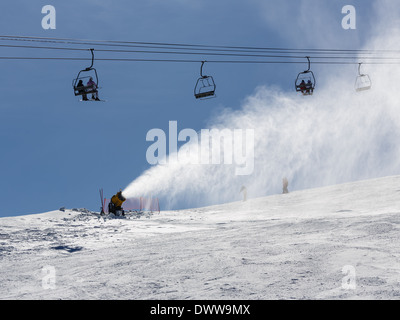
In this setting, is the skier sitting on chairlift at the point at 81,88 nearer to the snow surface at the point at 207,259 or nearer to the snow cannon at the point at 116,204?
the snow surface at the point at 207,259

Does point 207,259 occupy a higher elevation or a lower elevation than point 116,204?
lower

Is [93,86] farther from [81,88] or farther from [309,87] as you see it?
[309,87]

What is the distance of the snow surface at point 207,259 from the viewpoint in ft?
28.5

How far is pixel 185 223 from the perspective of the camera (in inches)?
819

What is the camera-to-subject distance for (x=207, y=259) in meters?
11.2

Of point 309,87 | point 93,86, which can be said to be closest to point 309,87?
point 309,87

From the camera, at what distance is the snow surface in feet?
28.5

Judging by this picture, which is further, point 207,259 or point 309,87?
point 309,87

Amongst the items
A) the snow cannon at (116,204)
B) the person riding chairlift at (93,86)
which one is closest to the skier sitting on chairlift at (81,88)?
the person riding chairlift at (93,86)

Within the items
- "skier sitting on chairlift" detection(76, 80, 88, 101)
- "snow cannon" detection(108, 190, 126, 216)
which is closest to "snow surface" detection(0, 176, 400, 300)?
"skier sitting on chairlift" detection(76, 80, 88, 101)
